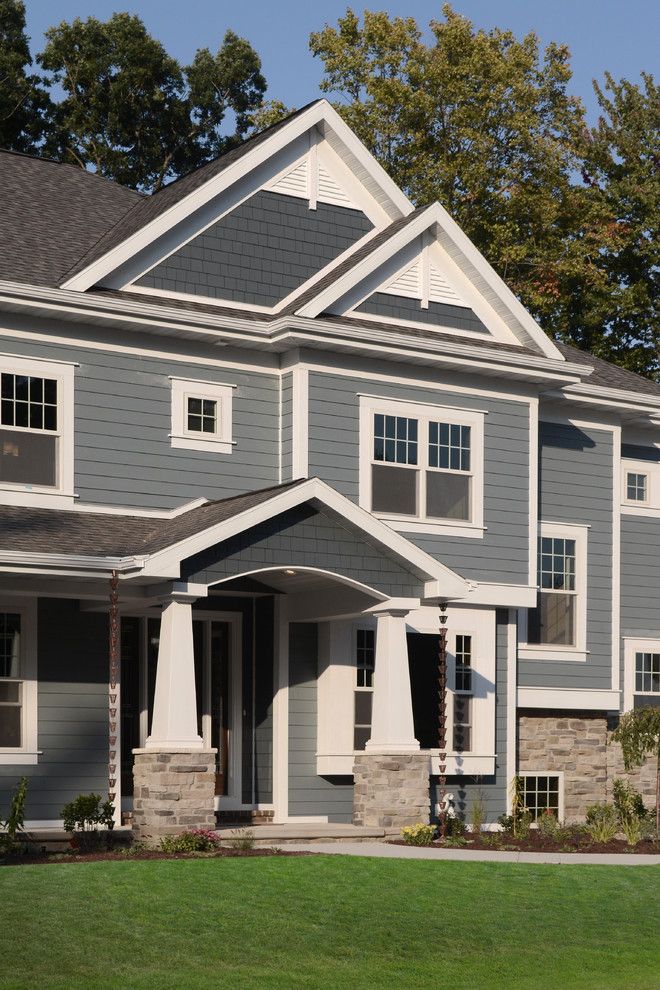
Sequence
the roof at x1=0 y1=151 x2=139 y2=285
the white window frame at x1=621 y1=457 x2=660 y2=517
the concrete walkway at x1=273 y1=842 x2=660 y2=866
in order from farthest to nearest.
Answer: the white window frame at x1=621 y1=457 x2=660 y2=517 < the roof at x1=0 y1=151 x2=139 y2=285 < the concrete walkway at x1=273 y1=842 x2=660 y2=866

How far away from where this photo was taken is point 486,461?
22.4 metres

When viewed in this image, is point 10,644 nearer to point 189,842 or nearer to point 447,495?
point 189,842

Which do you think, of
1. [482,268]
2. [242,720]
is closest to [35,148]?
[482,268]

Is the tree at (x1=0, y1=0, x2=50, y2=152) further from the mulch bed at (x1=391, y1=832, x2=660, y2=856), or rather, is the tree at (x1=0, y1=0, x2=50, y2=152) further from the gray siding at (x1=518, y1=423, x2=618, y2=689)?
the mulch bed at (x1=391, y1=832, x2=660, y2=856)

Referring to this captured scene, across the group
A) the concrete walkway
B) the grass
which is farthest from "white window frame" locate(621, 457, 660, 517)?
the grass

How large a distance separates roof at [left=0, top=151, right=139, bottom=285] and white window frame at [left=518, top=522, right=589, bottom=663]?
798 cm

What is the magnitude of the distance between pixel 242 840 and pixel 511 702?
6.26 m

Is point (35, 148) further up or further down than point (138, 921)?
further up

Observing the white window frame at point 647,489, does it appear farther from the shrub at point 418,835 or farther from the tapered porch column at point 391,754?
the shrub at point 418,835

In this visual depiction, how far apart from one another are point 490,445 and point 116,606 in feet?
22.5

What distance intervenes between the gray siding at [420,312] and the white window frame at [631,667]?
6.14 metres

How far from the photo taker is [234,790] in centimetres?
2058

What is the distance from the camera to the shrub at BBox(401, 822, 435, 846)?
18.9m

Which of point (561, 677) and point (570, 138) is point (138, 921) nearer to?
point (561, 677)
